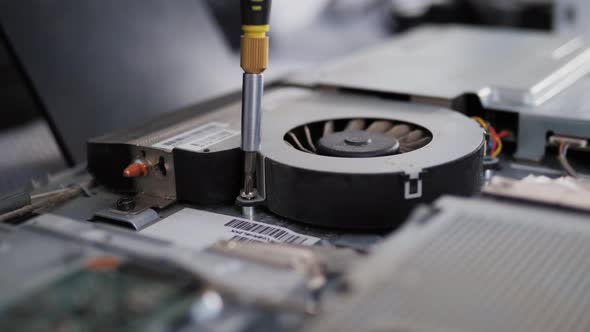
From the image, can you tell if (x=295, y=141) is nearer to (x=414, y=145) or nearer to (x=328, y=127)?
(x=328, y=127)

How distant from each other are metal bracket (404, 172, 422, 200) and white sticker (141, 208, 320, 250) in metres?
0.16

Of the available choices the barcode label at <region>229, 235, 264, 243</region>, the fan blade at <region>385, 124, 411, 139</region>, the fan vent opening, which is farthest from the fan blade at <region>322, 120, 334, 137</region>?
the barcode label at <region>229, 235, 264, 243</region>

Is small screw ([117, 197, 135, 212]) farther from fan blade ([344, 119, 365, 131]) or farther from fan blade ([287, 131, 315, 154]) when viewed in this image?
fan blade ([344, 119, 365, 131])

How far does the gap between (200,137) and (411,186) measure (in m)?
0.43

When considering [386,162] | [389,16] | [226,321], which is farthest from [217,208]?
[389,16]

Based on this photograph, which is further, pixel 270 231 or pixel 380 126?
pixel 380 126

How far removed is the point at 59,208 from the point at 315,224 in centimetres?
49

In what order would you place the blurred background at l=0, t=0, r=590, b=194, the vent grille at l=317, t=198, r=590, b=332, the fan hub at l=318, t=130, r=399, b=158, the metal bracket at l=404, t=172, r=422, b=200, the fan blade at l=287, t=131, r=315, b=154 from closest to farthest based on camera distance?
the vent grille at l=317, t=198, r=590, b=332
the metal bracket at l=404, t=172, r=422, b=200
the fan hub at l=318, t=130, r=399, b=158
the fan blade at l=287, t=131, r=315, b=154
the blurred background at l=0, t=0, r=590, b=194

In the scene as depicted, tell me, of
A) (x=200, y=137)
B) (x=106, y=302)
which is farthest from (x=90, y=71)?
(x=106, y=302)

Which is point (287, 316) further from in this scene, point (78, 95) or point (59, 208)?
point (78, 95)

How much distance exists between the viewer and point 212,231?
1.22 m

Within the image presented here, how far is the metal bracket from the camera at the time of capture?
1146 mm

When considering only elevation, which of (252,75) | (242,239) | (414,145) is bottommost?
(242,239)

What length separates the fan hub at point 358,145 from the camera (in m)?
1.28
